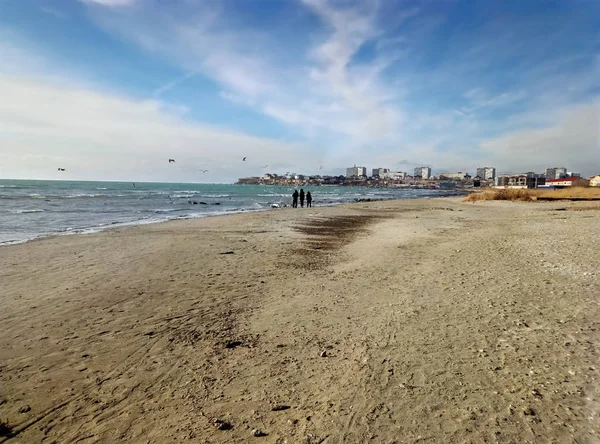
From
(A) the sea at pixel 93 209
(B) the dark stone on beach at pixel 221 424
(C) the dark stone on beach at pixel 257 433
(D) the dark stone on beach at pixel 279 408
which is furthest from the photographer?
(A) the sea at pixel 93 209

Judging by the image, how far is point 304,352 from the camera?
16.7 ft

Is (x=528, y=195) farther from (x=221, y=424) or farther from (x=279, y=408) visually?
(x=221, y=424)

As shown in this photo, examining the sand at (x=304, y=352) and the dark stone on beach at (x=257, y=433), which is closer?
the dark stone on beach at (x=257, y=433)

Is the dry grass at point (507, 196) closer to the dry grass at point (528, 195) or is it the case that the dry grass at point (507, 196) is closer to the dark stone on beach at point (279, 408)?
the dry grass at point (528, 195)

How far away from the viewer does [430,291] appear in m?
7.69

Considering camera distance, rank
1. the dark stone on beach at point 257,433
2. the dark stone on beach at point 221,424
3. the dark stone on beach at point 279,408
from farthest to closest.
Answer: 1. the dark stone on beach at point 279,408
2. the dark stone on beach at point 221,424
3. the dark stone on beach at point 257,433

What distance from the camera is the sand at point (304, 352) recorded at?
3586 millimetres

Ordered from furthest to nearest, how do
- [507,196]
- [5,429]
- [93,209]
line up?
[507,196], [93,209], [5,429]

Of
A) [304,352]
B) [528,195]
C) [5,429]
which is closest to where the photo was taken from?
[5,429]

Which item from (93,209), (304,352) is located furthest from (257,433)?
(93,209)

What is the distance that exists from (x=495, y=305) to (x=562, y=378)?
253cm

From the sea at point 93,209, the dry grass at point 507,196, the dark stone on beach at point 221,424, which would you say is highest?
the dry grass at point 507,196

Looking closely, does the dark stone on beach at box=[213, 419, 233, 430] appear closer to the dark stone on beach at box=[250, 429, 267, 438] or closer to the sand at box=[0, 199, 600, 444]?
the sand at box=[0, 199, 600, 444]

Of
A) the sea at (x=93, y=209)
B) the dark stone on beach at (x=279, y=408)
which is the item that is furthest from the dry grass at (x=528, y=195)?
the dark stone on beach at (x=279, y=408)
